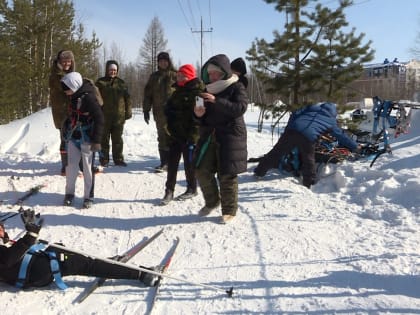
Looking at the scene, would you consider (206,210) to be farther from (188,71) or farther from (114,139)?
(114,139)

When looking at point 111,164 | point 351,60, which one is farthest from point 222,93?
point 351,60

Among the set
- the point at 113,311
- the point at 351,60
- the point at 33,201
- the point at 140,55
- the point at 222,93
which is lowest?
the point at 113,311

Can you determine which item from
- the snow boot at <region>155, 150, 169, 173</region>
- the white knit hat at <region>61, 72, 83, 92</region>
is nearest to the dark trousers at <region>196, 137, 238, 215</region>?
the white knit hat at <region>61, 72, 83, 92</region>

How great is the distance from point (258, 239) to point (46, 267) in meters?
2.12

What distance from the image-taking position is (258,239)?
412cm

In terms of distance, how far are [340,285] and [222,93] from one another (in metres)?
2.34

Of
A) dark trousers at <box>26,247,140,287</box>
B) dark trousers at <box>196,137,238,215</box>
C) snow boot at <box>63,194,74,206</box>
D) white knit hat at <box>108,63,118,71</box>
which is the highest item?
white knit hat at <box>108,63,118,71</box>

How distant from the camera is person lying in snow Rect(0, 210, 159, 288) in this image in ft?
9.32

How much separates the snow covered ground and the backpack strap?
91mm

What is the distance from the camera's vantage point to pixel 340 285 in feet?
10.0

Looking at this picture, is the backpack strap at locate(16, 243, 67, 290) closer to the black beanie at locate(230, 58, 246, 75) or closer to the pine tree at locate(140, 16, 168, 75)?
the black beanie at locate(230, 58, 246, 75)

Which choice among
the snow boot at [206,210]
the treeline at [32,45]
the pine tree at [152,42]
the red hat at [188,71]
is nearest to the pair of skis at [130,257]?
the snow boot at [206,210]

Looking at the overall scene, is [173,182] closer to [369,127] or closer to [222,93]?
[222,93]

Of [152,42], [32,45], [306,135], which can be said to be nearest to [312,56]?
[306,135]
